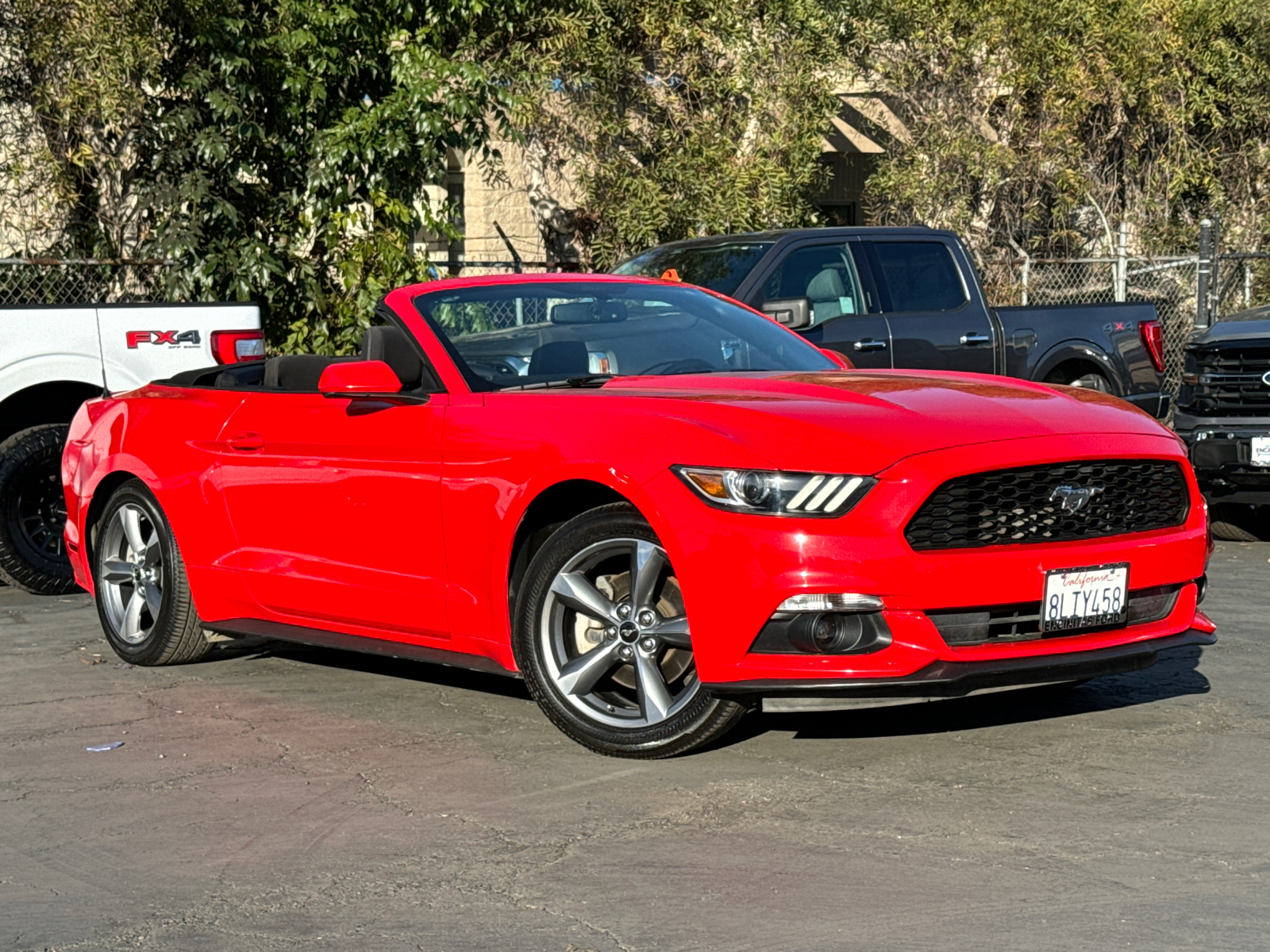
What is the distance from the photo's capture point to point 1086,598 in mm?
5578

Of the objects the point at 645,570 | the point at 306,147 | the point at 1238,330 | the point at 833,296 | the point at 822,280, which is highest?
the point at 306,147

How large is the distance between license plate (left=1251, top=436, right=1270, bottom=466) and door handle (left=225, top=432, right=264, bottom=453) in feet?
20.9

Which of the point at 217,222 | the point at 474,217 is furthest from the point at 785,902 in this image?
the point at 474,217

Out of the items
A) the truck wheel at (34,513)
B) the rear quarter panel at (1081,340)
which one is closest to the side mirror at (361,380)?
the truck wheel at (34,513)

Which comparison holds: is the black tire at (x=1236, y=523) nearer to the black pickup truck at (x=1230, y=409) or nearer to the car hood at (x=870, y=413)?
the black pickup truck at (x=1230, y=409)

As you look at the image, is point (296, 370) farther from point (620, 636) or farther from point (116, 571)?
point (620, 636)

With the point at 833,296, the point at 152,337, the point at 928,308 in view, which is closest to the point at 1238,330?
the point at 928,308

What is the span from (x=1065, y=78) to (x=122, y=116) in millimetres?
12214

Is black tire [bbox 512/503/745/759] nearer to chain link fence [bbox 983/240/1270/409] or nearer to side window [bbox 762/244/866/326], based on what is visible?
side window [bbox 762/244/866/326]

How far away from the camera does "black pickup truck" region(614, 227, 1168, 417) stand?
12.0 metres

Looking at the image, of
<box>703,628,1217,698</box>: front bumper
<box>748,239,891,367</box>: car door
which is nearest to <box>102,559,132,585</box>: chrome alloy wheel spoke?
<box>703,628,1217,698</box>: front bumper

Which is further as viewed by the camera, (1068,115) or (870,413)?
(1068,115)

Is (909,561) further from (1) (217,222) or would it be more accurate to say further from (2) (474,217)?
(2) (474,217)

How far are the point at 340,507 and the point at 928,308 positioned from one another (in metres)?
6.86
